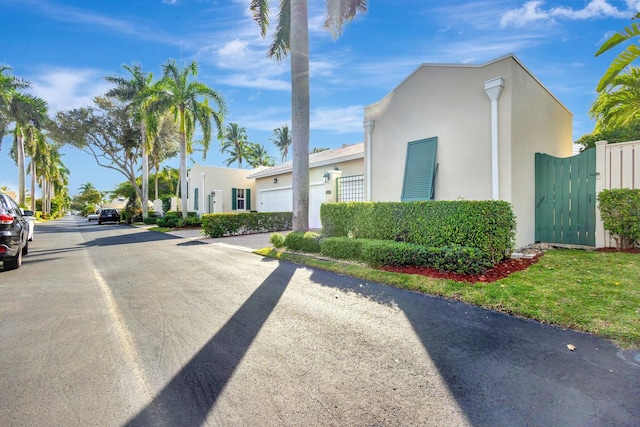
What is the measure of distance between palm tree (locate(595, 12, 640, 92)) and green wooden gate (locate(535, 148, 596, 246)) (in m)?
1.85

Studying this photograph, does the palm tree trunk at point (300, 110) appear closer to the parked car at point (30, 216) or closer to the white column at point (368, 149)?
the white column at point (368, 149)

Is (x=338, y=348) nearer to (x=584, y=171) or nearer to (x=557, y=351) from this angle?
(x=557, y=351)

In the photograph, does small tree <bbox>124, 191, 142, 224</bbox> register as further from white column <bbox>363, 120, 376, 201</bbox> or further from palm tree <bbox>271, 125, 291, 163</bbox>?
white column <bbox>363, 120, 376, 201</bbox>

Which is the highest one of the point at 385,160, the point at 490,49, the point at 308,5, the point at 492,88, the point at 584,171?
the point at 308,5

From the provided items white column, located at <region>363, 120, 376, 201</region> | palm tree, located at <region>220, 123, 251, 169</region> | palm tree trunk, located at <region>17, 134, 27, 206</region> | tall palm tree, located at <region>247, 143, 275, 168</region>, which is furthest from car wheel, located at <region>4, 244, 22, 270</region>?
tall palm tree, located at <region>247, 143, 275, 168</region>

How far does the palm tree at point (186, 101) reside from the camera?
1766 cm

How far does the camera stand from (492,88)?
23.2ft

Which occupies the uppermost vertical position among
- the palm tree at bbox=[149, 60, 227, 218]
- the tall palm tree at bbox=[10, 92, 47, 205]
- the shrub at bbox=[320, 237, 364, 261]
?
the tall palm tree at bbox=[10, 92, 47, 205]

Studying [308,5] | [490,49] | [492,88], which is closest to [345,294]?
[492,88]

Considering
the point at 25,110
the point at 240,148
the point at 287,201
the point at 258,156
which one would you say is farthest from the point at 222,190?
the point at 258,156

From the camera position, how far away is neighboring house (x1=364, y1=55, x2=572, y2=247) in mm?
7039

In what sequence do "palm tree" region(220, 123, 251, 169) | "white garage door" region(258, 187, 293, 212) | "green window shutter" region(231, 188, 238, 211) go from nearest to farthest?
"white garage door" region(258, 187, 293, 212) < "green window shutter" region(231, 188, 238, 211) < "palm tree" region(220, 123, 251, 169)

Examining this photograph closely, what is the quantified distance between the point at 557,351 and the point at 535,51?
27.2 ft

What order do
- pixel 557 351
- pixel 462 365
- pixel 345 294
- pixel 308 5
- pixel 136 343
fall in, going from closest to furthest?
pixel 462 365 < pixel 557 351 < pixel 136 343 < pixel 345 294 < pixel 308 5
